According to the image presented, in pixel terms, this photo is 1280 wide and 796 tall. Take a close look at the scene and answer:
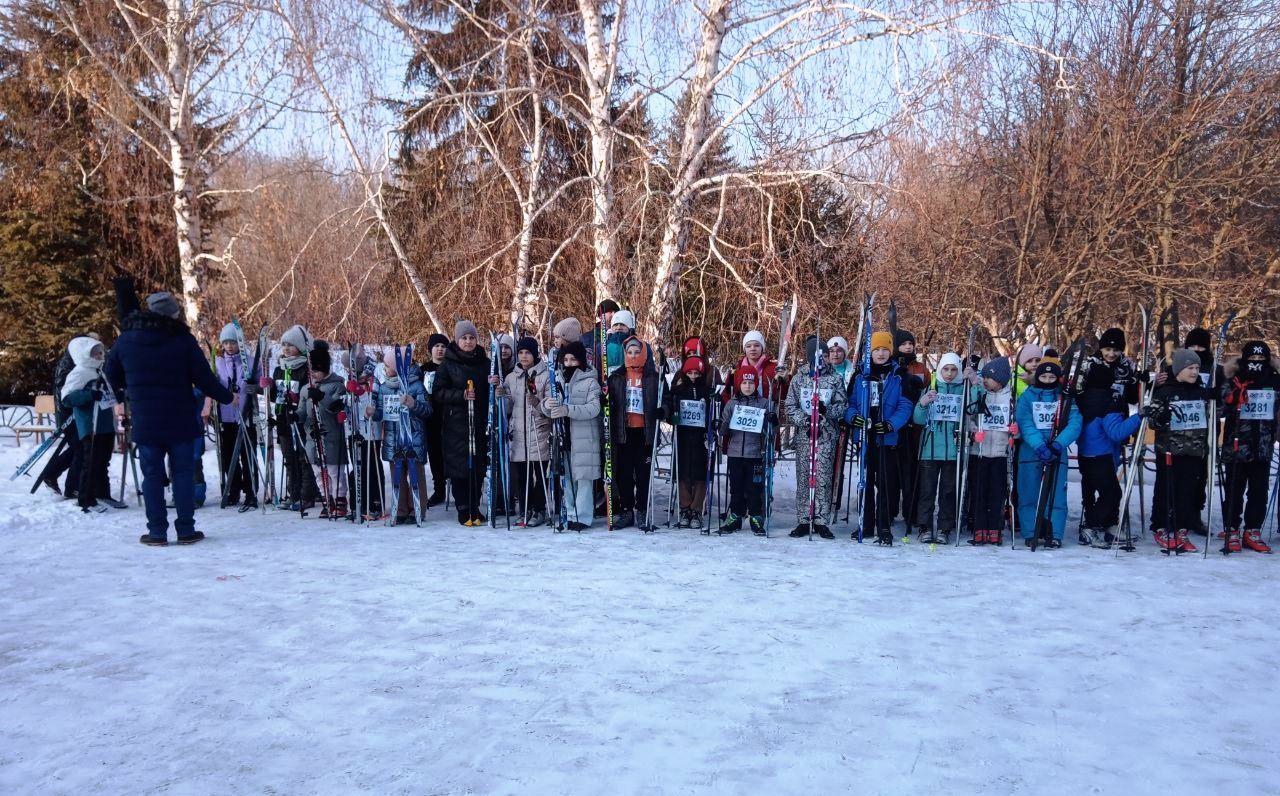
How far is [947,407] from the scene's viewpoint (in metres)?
8.04

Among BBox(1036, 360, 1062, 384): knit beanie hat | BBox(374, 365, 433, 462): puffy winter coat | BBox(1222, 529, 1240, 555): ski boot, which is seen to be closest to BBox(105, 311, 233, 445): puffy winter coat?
BBox(374, 365, 433, 462): puffy winter coat

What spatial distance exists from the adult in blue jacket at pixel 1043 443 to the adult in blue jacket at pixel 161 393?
734cm

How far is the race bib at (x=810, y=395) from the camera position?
8250 mm

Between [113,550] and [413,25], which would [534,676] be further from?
[413,25]

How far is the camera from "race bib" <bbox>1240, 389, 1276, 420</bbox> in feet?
25.2

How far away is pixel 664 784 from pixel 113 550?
6.00 m

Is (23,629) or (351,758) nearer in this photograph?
(351,758)

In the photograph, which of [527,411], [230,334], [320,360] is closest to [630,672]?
[527,411]

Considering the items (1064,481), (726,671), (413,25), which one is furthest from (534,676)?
(413,25)

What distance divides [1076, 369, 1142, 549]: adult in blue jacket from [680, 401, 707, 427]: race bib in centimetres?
341

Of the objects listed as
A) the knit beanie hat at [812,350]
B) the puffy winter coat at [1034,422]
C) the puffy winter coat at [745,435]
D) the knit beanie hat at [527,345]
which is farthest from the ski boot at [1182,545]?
the knit beanie hat at [527,345]

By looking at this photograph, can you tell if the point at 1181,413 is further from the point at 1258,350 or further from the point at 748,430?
the point at 748,430

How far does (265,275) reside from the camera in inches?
789

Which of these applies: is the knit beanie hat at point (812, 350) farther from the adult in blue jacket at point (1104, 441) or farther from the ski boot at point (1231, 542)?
the ski boot at point (1231, 542)
